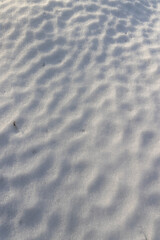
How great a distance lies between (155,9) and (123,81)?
234 centimetres

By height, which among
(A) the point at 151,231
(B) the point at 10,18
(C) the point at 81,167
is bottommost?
(A) the point at 151,231

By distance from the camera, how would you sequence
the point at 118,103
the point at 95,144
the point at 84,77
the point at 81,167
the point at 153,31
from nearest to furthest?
the point at 81,167
the point at 95,144
the point at 118,103
the point at 84,77
the point at 153,31

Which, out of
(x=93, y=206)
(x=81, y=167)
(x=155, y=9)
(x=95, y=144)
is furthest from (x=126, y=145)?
(x=155, y=9)

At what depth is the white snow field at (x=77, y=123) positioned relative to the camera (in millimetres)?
2438

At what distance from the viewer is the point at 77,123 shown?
3.08m

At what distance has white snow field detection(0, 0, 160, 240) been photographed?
2.44 m

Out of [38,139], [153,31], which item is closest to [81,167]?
[38,139]

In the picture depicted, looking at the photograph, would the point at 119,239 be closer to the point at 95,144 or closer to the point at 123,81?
the point at 95,144

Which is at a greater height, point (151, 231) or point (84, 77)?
point (84, 77)

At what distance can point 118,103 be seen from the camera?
3.34 m

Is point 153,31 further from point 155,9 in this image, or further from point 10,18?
point 10,18

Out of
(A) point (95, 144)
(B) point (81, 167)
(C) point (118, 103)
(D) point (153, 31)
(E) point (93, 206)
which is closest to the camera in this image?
(E) point (93, 206)

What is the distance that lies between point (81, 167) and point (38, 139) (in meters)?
0.57

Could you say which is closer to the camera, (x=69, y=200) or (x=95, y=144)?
(x=69, y=200)
